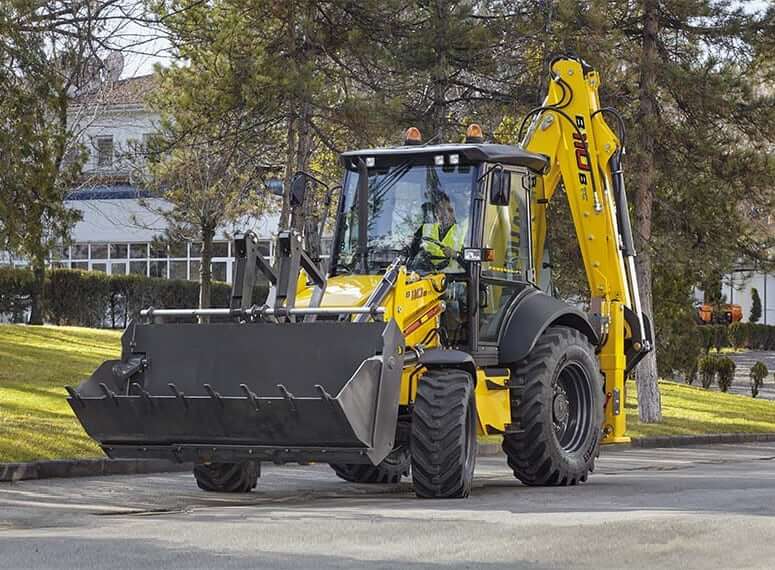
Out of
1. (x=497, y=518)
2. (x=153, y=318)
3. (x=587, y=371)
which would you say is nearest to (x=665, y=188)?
(x=587, y=371)

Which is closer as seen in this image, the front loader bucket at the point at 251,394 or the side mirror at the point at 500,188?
the front loader bucket at the point at 251,394

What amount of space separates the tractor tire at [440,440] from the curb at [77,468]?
3848 millimetres

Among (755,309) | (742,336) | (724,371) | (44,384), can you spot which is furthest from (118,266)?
(44,384)

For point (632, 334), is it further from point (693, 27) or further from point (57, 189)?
point (693, 27)

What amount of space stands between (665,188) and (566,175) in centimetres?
1003

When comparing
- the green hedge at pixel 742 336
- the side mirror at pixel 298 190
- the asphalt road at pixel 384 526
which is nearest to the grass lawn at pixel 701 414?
the asphalt road at pixel 384 526

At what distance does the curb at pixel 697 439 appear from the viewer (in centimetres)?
2411

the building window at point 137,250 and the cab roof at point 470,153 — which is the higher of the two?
the building window at point 137,250

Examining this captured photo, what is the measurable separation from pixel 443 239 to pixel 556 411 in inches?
80.1

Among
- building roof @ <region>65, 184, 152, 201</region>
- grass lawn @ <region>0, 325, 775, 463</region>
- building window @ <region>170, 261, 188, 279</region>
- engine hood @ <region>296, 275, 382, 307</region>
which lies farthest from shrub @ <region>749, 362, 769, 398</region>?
engine hood @ <region>296, 275, 382, 307</region>

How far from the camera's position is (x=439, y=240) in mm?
14281

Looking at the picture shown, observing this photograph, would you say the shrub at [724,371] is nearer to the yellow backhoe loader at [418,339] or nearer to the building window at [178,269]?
the building window at [178,269]

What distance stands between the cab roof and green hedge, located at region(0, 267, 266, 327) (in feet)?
107

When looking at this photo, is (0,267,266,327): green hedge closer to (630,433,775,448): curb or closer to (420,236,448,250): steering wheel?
(630,433,775,448): curb
